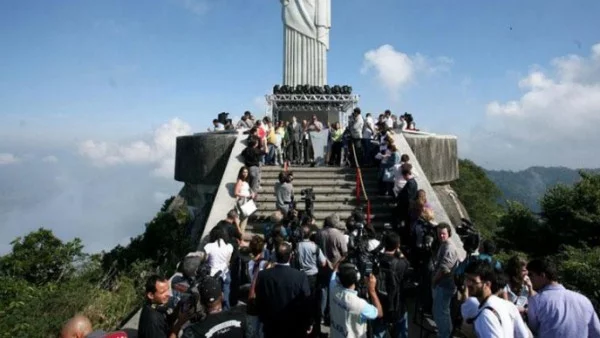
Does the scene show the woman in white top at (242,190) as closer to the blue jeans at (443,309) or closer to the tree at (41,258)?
the blue jeans at (443,309)

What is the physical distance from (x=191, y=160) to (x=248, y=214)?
15.7ft

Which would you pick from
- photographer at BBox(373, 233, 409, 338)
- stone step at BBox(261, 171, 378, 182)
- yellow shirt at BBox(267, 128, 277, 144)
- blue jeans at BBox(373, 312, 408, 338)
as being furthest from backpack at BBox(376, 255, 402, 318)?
yellow shirt at BBox(267, 128, 277, 144)

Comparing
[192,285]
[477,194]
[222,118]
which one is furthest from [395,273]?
[477,194]

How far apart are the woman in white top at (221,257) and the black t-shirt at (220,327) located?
5.58ft

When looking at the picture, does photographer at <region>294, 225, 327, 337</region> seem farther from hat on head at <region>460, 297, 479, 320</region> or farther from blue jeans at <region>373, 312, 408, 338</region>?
hat on head at <region>460, 297, 479, 320</region>

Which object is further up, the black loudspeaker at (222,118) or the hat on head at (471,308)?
the black loudspeaker at (222,118)

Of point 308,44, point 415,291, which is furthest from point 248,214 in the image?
point 308,44

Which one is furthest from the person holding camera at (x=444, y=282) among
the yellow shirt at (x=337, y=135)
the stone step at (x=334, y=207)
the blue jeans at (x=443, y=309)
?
the yellow shirt at (x=337, y=135)

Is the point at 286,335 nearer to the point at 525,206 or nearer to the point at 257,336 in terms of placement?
the point at 257,336

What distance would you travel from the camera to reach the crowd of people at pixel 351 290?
330 centimetres

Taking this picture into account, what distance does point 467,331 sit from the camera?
4.08 m

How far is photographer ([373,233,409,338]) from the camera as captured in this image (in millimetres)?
4344

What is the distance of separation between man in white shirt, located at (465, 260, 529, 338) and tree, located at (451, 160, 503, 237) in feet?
64.0

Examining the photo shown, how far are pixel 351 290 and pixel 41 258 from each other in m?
11.2
